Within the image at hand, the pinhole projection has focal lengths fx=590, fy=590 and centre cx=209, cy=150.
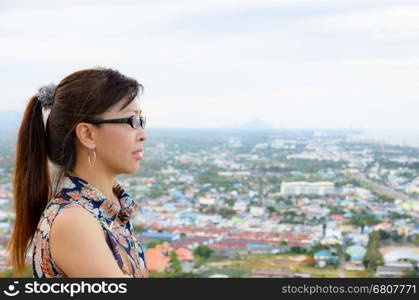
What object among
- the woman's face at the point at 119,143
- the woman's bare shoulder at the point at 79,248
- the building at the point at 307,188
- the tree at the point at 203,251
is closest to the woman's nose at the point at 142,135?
the woman's face at the point at 119,143

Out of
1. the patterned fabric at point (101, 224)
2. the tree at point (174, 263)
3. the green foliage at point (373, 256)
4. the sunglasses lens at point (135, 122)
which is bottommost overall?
the green foliage at point (373, 256)

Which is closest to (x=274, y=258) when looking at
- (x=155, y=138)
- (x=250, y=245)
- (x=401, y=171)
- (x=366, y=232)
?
(x=250, y=245)

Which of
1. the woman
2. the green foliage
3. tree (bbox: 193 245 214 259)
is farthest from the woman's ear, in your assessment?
tree (bbox: 193 245 214 259)

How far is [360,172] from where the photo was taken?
1477cm

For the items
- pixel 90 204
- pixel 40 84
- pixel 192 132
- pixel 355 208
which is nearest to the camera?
pixel 90 204

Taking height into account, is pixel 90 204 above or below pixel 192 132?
above

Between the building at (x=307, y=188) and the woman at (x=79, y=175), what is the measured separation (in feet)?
41.7

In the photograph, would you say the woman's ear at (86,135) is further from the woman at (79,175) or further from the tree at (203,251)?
the tree at (203,251)

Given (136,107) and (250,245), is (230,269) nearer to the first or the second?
(250,245)

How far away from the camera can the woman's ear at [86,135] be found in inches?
32.4

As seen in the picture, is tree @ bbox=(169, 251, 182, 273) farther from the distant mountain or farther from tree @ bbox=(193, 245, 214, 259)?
the distant mountain

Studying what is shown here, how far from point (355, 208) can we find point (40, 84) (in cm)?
1160

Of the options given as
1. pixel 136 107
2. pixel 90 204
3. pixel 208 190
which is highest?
pixel 136 107

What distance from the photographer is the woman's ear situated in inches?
32.4
